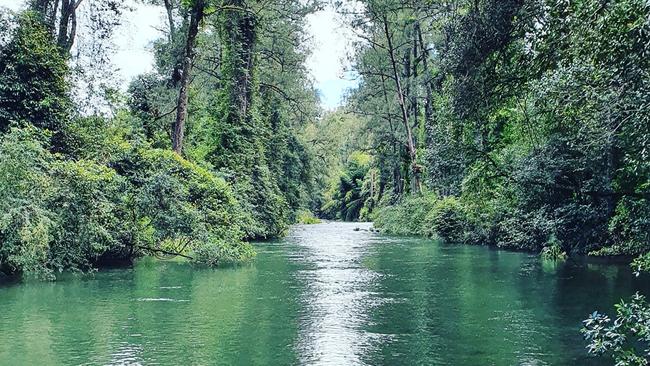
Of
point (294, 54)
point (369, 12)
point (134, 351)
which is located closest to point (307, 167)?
point (294, 54)

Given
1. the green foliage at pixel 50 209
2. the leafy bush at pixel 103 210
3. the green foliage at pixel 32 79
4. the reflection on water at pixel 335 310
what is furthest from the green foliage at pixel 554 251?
the green foliage at pixel 32 79

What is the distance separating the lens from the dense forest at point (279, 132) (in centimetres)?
980

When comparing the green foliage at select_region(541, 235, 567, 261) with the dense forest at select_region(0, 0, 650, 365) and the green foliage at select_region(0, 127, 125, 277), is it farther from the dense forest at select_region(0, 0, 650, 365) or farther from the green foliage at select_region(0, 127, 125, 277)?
the green foliage at select_region(0, 127, 125, 277)

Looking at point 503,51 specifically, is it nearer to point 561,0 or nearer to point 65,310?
point 561,0

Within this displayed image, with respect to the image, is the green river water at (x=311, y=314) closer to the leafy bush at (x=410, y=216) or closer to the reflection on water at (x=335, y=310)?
the reflection on water at (x=335, y=310)

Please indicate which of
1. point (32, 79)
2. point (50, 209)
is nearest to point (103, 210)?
point (50, 209)

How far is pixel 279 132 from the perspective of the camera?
38062 mm

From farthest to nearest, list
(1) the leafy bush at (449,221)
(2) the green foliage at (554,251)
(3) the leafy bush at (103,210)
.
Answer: (1) the leafy bush at (449,221) < (2) the green foliage at (554,251) < (3) the leafy bush at (103,210)

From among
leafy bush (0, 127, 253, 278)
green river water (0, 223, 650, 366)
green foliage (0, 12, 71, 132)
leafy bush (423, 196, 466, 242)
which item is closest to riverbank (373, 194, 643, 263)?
leafy bush (423, 196, 466, 242)

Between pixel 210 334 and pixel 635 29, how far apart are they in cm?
→ 671

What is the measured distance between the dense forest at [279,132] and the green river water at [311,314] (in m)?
1.37

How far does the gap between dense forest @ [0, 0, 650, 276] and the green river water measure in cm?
137

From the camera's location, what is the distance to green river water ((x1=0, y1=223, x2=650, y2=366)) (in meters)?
7.99

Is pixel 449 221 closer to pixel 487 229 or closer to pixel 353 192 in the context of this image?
pixel 487 229
